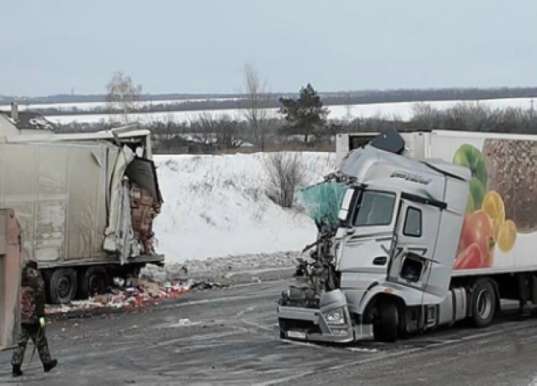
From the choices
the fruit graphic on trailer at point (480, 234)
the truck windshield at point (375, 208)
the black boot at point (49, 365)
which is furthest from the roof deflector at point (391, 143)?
the black boot at point (49, 365)

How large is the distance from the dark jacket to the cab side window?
558 cm

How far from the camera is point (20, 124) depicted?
858 inches

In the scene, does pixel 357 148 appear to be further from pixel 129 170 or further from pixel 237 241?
pixel 237 241

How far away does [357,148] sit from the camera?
15.5 meters

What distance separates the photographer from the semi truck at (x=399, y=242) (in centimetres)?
1429

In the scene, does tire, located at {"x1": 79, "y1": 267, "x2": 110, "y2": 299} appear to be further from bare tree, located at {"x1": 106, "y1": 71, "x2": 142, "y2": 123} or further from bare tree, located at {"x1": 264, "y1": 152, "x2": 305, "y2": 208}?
bare tree, located at {"x1": 106, "y1": 71, "x2": 142, "y2": 123}

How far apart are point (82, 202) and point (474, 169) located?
8.78 m

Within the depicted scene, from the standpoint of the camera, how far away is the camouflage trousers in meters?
12.0

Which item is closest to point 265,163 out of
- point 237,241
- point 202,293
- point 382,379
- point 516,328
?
point 237,241

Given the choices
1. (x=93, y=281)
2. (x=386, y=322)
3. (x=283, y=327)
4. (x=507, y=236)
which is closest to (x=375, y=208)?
(x=386, y=322)

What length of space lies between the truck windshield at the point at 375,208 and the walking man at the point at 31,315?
16.2 feet

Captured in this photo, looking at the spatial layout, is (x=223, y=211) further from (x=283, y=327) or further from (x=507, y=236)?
(x=283, y=327)

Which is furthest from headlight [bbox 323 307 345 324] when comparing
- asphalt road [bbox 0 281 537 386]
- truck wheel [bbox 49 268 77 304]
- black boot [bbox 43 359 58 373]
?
truck wheel [bbox 49 268 77 304]

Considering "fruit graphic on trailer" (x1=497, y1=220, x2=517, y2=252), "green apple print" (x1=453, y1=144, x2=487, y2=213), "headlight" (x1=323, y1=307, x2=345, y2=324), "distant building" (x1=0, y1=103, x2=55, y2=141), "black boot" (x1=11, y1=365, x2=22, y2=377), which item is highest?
"distant building" (x1=0, y1=103, x2=55, y2=141)
